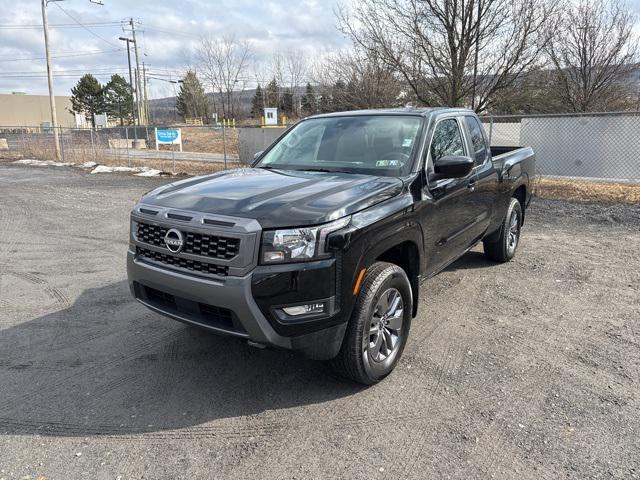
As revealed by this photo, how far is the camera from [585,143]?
11.9 meters

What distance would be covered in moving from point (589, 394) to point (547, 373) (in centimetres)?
33

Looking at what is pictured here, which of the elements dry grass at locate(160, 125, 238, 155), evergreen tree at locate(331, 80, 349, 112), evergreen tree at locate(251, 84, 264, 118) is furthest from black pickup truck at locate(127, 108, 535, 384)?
evergreen tree at locate(251, 84, 264, 118)

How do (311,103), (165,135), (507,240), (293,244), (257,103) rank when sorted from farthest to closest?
(257,103), (311,103), (165,135), (507,240), (293,244)

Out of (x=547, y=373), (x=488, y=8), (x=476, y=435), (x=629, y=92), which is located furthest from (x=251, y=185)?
(x=629, y=92)

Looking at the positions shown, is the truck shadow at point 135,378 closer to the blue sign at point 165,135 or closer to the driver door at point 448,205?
the driver door at point 448,205

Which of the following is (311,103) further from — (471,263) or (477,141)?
(477,141)

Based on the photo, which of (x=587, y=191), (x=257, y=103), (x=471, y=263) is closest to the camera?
(x=471, y=263)

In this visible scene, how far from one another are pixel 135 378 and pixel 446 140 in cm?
329

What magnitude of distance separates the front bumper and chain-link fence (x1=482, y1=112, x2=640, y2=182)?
9478 mm

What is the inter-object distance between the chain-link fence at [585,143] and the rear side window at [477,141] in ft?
19.9

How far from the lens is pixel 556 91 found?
58.8 feet

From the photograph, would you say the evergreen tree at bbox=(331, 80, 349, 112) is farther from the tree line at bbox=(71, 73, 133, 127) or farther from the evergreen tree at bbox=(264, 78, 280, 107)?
the tree line at bbox=(71, 73, 133, 127)

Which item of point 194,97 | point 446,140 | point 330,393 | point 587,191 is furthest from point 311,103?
point 194,97

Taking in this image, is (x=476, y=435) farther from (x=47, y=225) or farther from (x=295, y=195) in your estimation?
(x=47, y=225)
